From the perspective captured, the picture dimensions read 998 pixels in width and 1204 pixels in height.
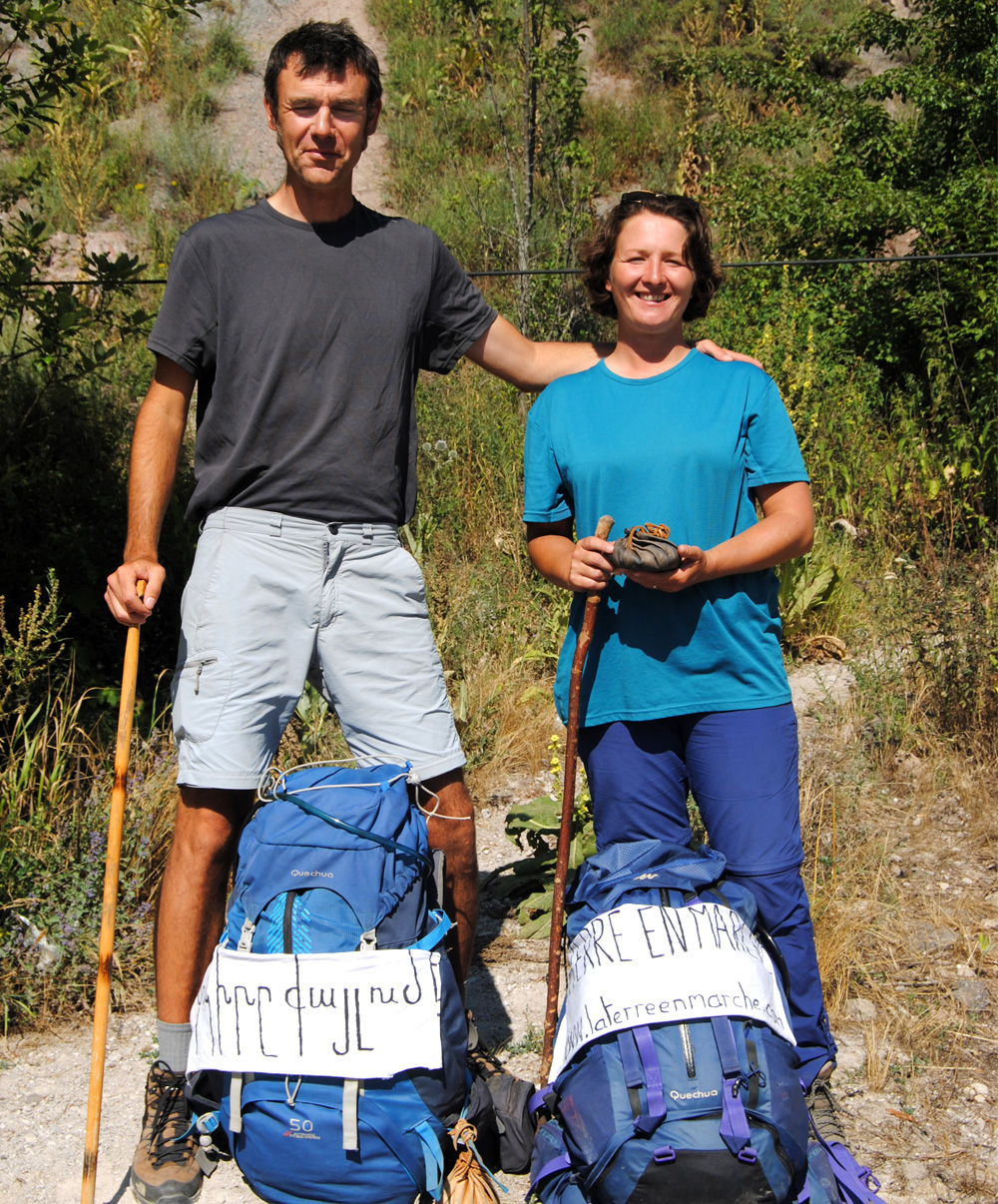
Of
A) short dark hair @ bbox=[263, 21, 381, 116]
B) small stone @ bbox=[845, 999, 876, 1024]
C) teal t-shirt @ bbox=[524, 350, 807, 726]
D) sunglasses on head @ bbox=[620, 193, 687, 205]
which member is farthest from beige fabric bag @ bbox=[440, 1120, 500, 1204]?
short dark hair @ bbox=[263, 21, 381, 116]

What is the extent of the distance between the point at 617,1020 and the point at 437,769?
2.35 feet

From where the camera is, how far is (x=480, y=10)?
7.41m

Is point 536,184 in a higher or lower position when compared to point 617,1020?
higher

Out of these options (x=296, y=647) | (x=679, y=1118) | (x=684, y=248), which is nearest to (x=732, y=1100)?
(x=679, y=1118)

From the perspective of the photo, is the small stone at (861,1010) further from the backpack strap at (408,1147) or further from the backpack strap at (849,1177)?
the backpack strap at (408,1147)

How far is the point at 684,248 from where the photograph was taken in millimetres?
2381

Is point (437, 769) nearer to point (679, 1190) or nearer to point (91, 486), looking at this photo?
point (679, 1190)

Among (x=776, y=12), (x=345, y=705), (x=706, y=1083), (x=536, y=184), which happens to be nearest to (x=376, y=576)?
(x=345, y=705)

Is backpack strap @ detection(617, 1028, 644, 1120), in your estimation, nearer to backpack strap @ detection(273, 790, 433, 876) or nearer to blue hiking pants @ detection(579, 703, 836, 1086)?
blue hiking pants @ detection(579, 703, 836, 1086)

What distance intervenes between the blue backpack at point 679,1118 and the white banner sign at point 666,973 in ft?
0.06

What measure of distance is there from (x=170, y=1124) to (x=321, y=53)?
7.93ft

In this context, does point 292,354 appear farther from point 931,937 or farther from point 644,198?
point 931,937

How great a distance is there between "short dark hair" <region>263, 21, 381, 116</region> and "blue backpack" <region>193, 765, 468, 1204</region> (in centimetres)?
161

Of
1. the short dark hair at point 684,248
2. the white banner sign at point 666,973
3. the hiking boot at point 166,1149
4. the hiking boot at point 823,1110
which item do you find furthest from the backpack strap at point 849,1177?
the short dark hair at point 684,248
